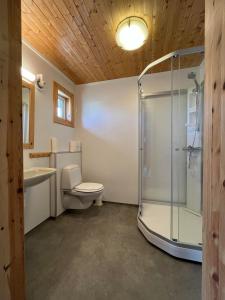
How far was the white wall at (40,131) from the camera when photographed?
6.61 feet

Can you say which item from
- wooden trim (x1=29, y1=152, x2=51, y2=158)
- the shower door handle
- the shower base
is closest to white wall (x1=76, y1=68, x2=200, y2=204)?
the shower base

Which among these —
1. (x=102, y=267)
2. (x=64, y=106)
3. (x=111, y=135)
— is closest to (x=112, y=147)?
(x=111, y=135)

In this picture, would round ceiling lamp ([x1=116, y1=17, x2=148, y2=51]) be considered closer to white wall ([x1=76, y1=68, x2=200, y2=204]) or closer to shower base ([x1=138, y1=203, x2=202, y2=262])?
white wall ([x1=76, y1=68, x2=200, y2=204])

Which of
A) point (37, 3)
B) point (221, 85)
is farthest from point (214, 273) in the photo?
point (37, 3)

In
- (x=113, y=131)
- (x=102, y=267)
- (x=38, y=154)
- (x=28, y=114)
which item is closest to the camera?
(x=102, y=267)

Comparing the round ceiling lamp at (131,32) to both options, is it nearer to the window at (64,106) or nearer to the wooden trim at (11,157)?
the wooden trim at (11,157)

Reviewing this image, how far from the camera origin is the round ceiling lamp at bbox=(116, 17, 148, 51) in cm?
161

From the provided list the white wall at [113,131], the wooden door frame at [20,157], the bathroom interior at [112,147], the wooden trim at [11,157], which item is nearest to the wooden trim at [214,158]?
the wooden door frame at [20,157]

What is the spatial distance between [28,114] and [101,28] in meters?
1.33

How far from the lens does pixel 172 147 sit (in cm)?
206

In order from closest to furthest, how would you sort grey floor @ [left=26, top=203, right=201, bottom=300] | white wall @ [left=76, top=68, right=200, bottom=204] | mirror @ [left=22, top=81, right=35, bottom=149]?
grey floor @ [left=26, top=203, right=201, bottom=300] → mirror @ [left=22, top=81, right=35, bottom=149] → white wall @ [left=76, top=68, right=200, bottom=204]

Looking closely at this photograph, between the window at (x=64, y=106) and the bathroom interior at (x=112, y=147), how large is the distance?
0.8 inches

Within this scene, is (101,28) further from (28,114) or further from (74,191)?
Result: (74,191)

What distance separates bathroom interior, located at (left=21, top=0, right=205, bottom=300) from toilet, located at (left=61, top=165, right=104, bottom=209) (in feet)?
0.07
